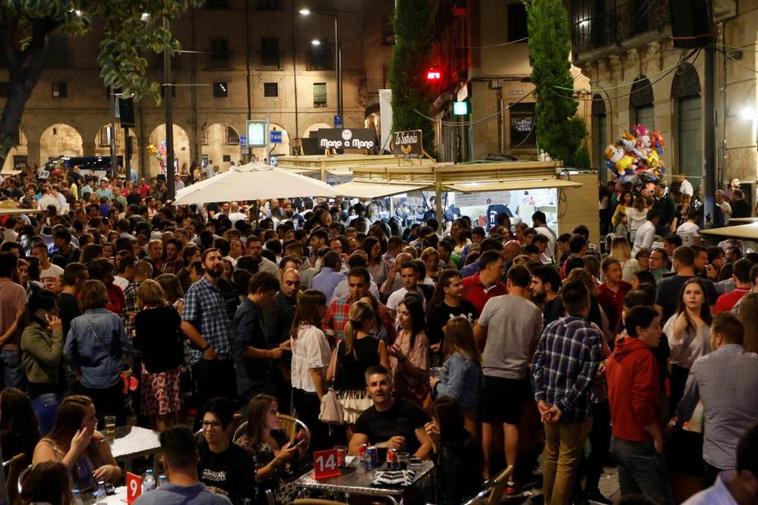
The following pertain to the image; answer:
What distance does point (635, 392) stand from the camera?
7.43 m

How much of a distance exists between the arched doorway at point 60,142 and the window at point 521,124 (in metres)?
38.9

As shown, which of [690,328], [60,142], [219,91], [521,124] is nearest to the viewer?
[690,328]

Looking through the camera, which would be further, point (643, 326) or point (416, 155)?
point (416, 155)

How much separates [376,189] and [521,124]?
18778 millimetres

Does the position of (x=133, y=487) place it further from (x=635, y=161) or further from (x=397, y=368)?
(x=635, y=161)

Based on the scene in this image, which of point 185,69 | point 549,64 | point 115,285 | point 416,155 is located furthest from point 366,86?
point 115,285

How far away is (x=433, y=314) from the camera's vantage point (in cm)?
1000

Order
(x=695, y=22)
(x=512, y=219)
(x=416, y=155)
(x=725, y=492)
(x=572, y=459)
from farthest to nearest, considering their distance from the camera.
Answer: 1. (x=416, y=155)
2. (x=512, y=219)
3. (x=695, y=22)
4. (x=572, y=459)
5. (x=725, y=492)

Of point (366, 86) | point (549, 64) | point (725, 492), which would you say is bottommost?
point (725, 492)

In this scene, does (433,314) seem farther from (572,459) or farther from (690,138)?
(690,138)

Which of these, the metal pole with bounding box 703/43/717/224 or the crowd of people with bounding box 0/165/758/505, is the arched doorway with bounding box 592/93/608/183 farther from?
the crowd of people with bounding box 0/165/758/505

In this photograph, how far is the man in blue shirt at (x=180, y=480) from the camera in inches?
230

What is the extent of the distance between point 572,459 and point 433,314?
2.22m

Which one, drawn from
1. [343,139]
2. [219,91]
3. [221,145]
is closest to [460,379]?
[343,139]
